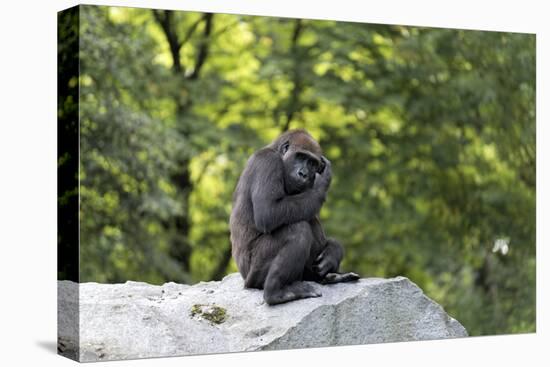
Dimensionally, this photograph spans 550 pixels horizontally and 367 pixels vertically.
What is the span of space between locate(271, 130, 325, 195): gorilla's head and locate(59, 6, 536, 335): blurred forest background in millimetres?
4454

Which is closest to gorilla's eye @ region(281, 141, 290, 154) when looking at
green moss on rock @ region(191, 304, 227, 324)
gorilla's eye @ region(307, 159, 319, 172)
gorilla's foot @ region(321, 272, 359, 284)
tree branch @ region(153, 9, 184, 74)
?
gorilla's eye @ region(307, 159, 319, 172)

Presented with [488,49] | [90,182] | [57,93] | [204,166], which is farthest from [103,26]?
[488,49]

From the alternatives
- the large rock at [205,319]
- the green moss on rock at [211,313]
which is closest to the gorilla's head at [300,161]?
the large rock at [205,319]

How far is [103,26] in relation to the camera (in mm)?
11859

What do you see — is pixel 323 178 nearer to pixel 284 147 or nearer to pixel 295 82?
pixel 284 147

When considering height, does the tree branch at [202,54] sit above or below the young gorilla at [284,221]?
above

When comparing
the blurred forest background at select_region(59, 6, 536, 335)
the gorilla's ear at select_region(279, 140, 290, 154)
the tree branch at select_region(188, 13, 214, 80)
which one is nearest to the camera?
the gorilla's ear at select_region(279, 140, 290, 154)

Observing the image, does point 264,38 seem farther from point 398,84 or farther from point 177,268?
point 177,268

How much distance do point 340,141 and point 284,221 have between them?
23.8ft

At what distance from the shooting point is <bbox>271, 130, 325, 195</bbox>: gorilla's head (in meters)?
7.39

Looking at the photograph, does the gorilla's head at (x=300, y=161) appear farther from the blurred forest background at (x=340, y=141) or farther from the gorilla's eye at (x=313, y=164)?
the blurred forest background at (x=340, y=141)

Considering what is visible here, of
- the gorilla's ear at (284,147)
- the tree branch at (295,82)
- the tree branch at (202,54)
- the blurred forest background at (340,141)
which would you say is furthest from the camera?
the tree branch at (202,54)

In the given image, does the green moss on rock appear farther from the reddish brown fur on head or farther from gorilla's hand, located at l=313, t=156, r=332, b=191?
the reddish brown fur on head

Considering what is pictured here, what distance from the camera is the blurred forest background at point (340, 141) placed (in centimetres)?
1188
